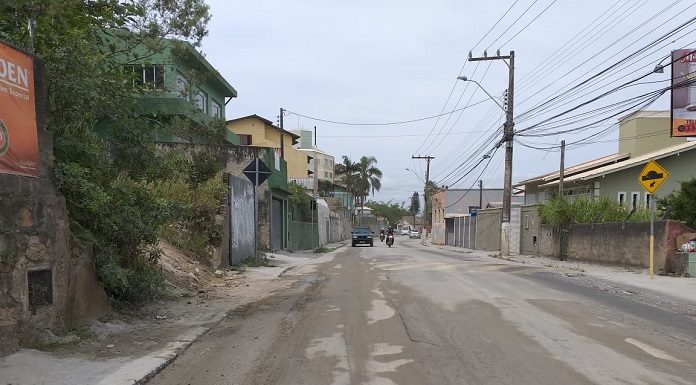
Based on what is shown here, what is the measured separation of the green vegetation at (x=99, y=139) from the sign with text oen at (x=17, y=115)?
25.7 inches

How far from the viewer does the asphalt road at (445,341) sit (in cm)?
597

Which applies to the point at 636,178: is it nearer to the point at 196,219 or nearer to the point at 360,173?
the point at 196,219

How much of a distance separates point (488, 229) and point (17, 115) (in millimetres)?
37668

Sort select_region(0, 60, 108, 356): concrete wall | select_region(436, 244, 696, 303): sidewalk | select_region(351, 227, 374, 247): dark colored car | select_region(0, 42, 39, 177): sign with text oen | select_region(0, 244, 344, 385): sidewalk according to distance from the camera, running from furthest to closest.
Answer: select_region(351, 227, 374, 247): dark colored car, select_region(436, 244, 696, 303): sidewalk, select_region(0, 42, 39, 177): sign with text oen, select_region(0, 60, 108, 356): concrete wall, select_region(0, 244, 344, 385): sidewalk

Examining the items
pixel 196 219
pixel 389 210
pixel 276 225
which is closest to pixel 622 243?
pixel 196 219

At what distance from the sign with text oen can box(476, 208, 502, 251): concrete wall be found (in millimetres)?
34263

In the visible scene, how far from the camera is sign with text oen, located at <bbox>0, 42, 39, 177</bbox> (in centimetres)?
650

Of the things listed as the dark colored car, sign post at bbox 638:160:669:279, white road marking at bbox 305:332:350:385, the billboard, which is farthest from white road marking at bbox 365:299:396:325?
the dark colored car

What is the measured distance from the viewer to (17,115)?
22.1 ft

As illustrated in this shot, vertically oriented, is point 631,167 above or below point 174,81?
below

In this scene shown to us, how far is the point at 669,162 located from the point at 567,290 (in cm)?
1888

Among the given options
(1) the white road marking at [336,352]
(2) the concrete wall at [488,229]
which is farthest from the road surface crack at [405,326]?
(2) the concrete wall at [488,229]

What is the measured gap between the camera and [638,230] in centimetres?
1909

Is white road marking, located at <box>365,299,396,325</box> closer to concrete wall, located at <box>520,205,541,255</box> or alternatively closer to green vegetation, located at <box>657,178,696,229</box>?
green vegetation, located at <box>657,178,696,229</box>
